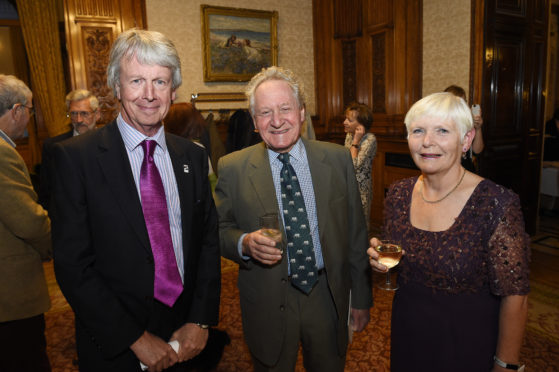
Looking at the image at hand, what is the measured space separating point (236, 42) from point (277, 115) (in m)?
4.51

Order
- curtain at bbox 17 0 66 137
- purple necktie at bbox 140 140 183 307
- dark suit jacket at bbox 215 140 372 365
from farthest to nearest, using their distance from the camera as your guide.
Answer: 1. curtain at bbox 17 0 66 137
2. dark suit jacket at bbox 215 140 372 365
3. purple necktie at bbox 140 140 183 307

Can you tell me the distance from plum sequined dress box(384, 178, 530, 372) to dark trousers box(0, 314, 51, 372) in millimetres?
1727

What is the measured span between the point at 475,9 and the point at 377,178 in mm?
2464

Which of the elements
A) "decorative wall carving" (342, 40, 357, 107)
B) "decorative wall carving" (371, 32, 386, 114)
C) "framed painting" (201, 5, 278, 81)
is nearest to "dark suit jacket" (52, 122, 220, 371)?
"framed painting" (201, 5, 278, 81)

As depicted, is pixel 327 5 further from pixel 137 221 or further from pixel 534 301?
pixel 137 221

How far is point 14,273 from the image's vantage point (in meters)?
1.81

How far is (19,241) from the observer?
185cm

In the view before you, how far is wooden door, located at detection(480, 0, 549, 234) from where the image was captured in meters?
4.47

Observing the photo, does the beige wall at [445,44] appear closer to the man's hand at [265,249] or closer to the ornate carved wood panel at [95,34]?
the ornate carved wood panel at [95,34]

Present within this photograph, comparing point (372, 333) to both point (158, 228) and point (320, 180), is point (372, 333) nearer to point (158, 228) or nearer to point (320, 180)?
point (320, 180)

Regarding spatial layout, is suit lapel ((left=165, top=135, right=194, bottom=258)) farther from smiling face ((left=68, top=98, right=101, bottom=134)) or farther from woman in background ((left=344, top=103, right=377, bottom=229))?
woman in background ((left=344, top=103, right=377, bottom=229))

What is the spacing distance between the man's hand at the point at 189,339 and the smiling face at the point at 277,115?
0.81m

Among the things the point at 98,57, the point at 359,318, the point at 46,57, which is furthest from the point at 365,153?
the point at 46,57

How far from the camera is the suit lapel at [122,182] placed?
1.29 meters
